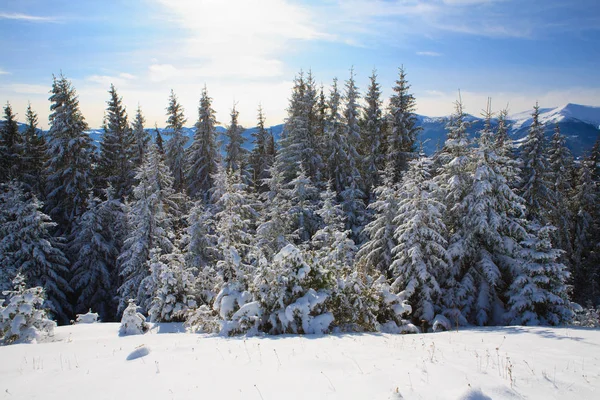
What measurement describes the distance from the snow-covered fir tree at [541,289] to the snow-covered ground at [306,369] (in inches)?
183

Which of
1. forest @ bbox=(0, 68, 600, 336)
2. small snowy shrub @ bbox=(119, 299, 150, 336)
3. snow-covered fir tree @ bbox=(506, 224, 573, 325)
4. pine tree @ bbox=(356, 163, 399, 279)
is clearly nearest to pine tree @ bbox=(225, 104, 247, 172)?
forest @ bbox=(0, 68, 600, 336)

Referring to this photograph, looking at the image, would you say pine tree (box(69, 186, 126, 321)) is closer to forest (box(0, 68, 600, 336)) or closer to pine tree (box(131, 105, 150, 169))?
forest (box(0, 68, 600, 336))

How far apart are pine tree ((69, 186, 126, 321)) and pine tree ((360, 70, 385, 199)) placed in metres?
21.0

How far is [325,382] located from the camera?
5.70 metres

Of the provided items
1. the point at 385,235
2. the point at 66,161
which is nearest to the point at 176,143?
the point at 66,161

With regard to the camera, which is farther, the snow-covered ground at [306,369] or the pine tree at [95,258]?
the pine tree at [95,258]

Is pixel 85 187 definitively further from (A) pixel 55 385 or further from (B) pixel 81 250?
(A) pixel 55 385

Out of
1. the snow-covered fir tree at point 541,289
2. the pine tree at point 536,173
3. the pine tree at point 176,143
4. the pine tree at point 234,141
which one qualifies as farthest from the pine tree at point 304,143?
the snow-covered fir tree at point 541,289

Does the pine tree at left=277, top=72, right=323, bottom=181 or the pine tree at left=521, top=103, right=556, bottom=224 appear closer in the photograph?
the pine tree at left=521, top=103, right=556, bottom=224

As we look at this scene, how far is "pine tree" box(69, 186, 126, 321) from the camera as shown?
24953 mm

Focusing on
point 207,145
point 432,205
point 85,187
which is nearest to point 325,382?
point 432,205

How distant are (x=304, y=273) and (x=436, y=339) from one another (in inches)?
172

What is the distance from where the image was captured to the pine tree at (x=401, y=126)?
2992cm

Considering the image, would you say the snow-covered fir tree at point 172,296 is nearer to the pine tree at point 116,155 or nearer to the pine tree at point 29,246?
the pine tree at point 29,246
